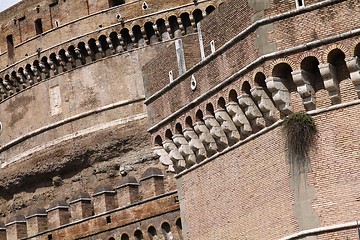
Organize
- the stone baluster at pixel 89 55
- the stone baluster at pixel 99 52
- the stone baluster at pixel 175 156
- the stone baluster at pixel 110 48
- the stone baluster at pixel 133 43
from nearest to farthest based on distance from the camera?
1. the stone baluster at pixel 175 156
2. the stone baluster at pixel 133 43
3. the stone baluster at pixel 110 48
4. the stone baluster at pixel 99 52
5. the stone baluster at pixel 89 55

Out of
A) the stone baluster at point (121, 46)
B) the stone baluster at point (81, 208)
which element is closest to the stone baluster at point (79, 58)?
the stone baluster at point (121, 46)

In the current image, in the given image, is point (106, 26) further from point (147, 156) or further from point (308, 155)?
point (308, 155)

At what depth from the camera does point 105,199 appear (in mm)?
25625

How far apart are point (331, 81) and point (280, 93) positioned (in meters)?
0.76

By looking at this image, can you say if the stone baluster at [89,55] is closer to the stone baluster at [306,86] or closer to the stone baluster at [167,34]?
the stone baluster at [167,34]

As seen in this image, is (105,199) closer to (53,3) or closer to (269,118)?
(269,118)

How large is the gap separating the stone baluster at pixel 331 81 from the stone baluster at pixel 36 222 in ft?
41.6

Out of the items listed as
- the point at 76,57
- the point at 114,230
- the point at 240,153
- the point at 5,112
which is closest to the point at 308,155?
the point at 240,153

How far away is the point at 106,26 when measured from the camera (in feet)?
107

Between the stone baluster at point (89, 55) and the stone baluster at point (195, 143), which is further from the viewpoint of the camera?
the stone baluster at point (89, 55)

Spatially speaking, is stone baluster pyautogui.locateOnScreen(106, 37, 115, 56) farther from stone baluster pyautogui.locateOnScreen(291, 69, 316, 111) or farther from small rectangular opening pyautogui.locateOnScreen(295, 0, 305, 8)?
stone baluster pyautogui.locateOnScreen(291, 69, 316, 111)

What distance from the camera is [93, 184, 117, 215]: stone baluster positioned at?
84.1 feet

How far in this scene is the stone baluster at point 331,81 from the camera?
51.4ft

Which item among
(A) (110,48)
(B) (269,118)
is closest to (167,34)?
(A) (110,48)
